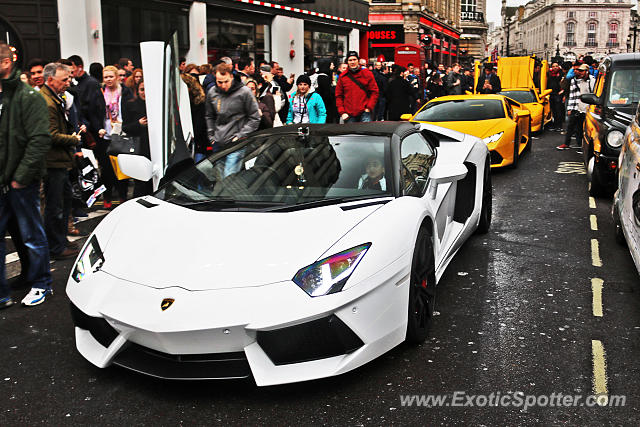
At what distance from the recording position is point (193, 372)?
334 cm

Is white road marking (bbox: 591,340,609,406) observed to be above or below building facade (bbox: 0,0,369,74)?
below

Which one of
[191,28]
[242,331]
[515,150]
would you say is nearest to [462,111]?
[515,150]

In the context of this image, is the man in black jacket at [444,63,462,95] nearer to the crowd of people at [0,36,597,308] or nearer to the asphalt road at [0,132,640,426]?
the crowd of people at [0,36,597,308]

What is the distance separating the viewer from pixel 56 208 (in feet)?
20.6

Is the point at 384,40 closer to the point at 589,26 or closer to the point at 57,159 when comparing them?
the point at 57,159

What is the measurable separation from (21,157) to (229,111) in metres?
3.19

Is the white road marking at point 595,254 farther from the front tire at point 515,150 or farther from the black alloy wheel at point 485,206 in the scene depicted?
the front tire at point 515,150

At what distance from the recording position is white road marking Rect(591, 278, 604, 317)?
483 cm

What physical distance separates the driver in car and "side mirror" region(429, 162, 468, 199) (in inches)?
14.4

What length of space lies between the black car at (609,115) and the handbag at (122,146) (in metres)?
5.62

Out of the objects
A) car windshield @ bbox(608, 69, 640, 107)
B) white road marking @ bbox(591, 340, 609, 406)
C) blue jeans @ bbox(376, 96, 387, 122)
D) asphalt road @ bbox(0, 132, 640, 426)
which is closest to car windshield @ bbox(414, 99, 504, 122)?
car windshield @ bbox(608, 69, 640, 107)

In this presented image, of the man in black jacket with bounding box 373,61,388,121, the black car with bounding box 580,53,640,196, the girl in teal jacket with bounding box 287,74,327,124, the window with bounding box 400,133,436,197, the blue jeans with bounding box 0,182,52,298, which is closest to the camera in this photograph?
the window with bounding box 400,133,436,197

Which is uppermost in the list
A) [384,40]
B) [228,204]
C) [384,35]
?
[384,35]

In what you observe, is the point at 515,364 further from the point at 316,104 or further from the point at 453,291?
the point at 316,104
